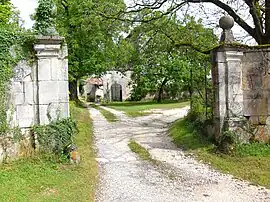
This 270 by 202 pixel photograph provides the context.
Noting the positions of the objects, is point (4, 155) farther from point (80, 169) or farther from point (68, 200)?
point (68, 200)

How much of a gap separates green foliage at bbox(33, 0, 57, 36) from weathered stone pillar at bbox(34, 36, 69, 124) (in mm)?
188

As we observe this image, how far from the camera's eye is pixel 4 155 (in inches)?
259

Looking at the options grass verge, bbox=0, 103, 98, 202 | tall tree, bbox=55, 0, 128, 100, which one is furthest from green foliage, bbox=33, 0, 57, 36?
tall tree, bbox=55, 0, 128, 100

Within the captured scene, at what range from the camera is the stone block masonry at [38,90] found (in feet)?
22.5

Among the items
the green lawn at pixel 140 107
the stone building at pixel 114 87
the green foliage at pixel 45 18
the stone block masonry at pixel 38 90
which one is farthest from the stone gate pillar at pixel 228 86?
the stone building at pixel 114 87

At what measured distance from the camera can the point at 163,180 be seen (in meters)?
6.62

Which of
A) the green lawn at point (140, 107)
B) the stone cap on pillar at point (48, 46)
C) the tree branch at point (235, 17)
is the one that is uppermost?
the tree branch at point (235, 17)

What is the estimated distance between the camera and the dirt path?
18.7ft

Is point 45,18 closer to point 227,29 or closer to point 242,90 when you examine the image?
point 227,29

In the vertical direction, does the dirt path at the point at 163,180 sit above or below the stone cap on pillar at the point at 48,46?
below

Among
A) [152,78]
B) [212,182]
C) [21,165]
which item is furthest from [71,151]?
[152,78]

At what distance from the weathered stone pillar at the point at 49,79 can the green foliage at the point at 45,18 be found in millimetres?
188

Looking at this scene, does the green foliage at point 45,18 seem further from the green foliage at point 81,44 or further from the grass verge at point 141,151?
the green foliage at point 81,44

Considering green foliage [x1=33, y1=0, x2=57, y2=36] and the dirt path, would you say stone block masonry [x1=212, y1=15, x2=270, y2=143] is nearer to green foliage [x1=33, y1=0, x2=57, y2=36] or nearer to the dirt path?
the dirt path
